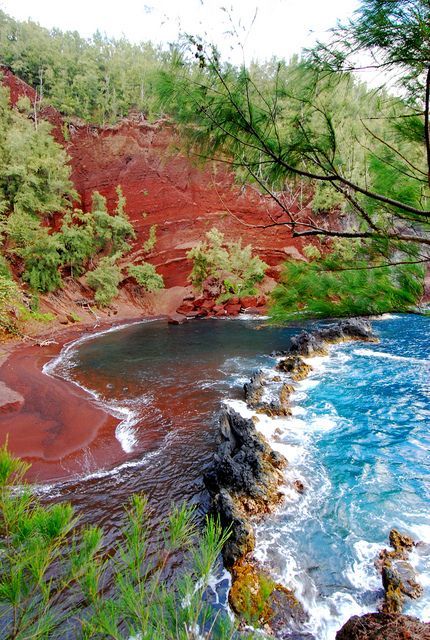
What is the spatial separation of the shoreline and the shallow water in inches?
11.8

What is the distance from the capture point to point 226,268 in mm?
25125

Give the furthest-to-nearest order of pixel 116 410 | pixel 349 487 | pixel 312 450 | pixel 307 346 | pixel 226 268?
pixel 226 268
pixel 307 346
pixel 116 410
pixel 312 450
pixel 349 487

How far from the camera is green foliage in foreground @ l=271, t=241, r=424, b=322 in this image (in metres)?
2.82

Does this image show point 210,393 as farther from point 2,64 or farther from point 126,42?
point 126,42

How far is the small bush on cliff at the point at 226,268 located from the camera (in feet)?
82.3

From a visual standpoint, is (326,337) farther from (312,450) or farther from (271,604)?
(271,604)

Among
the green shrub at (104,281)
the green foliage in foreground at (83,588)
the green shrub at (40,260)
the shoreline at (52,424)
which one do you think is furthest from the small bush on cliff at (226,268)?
the green foliage in foreground at (83,588)

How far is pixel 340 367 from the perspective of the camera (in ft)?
41.9

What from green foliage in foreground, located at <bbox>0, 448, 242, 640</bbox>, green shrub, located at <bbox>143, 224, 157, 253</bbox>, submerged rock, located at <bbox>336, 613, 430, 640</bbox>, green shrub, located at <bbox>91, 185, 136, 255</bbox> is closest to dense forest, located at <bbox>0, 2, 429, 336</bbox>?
green foliage in foreground, located at <bbox>0, 448, 242, 640</bbox>

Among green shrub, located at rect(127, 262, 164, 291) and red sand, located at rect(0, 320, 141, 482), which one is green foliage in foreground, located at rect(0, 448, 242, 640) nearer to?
red sand, located at rect(0, 320, 141, 482)

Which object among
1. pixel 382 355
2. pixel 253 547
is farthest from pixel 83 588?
pixel 382 355

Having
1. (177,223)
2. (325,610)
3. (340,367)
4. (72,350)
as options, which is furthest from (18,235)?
(325,610)

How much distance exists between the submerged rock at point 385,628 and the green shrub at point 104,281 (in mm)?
21272

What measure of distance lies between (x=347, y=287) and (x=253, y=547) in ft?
14.0
